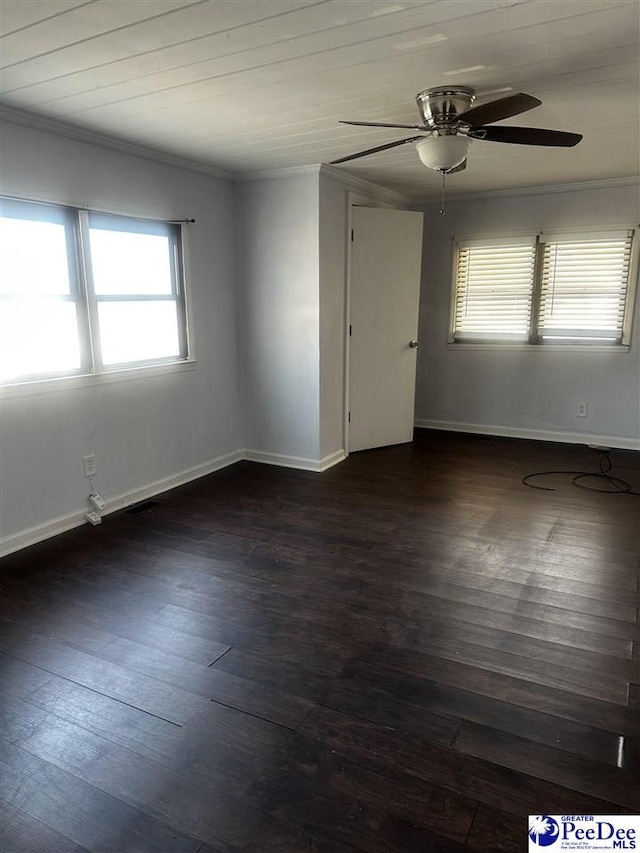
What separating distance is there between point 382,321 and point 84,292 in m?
2.60

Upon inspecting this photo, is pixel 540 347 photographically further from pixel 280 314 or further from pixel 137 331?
pixel 137 331

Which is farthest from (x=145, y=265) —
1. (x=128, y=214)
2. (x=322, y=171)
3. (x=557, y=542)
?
(x=557, y=542)

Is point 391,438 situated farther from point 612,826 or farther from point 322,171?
point 612,826

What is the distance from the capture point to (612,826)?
1.46m

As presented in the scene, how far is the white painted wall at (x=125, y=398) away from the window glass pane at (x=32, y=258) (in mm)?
177

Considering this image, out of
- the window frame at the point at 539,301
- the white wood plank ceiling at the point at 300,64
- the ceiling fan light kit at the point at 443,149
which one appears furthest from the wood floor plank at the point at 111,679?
the window frame at the point at 539,301

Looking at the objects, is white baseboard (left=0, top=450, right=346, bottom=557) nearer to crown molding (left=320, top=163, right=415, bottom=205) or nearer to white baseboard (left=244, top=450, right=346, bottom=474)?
white baseboard (left=244, top=450, right=346, bottom=474)


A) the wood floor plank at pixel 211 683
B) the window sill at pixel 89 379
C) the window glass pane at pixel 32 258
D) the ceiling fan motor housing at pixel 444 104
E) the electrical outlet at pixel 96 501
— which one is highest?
the ceiling fan motor housing at pixel 444 104

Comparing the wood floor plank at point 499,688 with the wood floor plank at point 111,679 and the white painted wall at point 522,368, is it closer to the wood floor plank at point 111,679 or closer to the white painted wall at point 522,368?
the wood floor plank at point 111,679

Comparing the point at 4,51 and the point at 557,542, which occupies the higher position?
the point at 4,51

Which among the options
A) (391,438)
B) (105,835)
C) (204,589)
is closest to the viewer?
(105,835)

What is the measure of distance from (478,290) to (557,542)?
317 centimetres

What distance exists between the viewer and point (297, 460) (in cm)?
462

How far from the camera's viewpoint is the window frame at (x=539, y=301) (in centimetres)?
484
